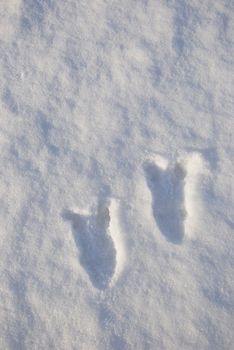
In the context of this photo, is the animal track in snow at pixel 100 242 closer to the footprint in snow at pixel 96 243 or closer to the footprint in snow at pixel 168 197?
the footprint in snow at pixel 96 243

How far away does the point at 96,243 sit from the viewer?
61.7 inches

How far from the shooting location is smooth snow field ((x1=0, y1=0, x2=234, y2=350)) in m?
1.48

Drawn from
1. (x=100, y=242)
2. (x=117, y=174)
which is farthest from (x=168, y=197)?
(x=100, y=242)

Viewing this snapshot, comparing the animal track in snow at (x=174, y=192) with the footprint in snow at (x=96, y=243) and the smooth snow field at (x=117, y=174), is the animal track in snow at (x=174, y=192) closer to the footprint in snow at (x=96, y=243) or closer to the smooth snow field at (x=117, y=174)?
the smooth snow field at (x=117, y=174)

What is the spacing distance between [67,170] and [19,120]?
29cm

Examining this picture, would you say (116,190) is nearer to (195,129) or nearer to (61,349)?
(195,129)

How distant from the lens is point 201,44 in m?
1.71

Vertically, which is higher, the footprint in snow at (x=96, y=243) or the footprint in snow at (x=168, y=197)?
the footprint in snow at (x=168, y=197)

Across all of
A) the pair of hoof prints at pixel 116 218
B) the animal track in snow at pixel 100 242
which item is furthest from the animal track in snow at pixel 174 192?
the animal track in snow at pixel 100 242

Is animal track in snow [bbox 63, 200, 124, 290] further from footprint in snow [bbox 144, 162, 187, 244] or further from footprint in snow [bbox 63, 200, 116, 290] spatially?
footprint in snow [bbox 144, 162, 187, 244]

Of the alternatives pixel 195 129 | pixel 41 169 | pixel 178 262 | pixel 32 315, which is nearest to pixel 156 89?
pixel 195 129

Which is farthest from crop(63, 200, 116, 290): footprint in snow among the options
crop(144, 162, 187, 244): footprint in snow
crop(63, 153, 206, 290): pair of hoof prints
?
crop(144, 162, 187, 244): footprint in snow

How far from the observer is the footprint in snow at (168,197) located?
1572mm

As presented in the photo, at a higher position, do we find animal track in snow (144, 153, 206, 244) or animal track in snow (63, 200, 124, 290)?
animal track in snow (144, 153, 206, 244)
